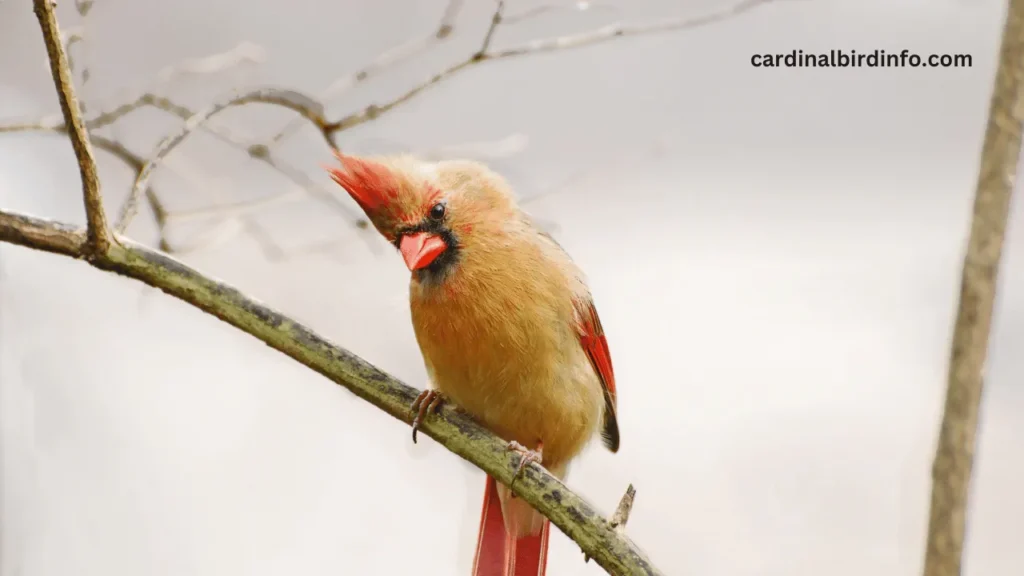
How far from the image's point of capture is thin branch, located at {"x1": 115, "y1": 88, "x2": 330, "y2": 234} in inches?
44.8

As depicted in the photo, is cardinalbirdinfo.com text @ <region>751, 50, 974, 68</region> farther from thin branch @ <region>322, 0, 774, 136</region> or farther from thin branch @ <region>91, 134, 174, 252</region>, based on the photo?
thin branch @ <region>91, 134, 174, 252</region>

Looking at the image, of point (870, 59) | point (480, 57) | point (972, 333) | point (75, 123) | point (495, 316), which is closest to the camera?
point (972, 333)

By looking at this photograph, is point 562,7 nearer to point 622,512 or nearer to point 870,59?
point 870,59

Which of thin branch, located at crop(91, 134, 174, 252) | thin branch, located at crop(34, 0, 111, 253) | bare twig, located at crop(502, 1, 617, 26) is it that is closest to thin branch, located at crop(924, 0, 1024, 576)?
bare twig, located at crop(502, 1, 617, 26)

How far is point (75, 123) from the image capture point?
1.02 metres

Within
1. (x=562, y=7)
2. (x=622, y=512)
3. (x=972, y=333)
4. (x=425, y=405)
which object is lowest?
(x=622, y=512)

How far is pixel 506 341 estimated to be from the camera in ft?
4.12

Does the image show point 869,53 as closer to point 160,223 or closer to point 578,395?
point 578,395

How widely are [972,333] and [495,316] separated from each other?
0.57m

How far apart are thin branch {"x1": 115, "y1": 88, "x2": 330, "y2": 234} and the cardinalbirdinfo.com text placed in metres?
0.75

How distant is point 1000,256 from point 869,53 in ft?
2.16

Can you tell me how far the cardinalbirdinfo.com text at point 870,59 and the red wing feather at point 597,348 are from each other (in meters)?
0.53

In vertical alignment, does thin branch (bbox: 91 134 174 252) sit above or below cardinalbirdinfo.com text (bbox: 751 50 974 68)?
below

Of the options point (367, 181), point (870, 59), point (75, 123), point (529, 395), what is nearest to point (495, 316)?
point (529, 395)
